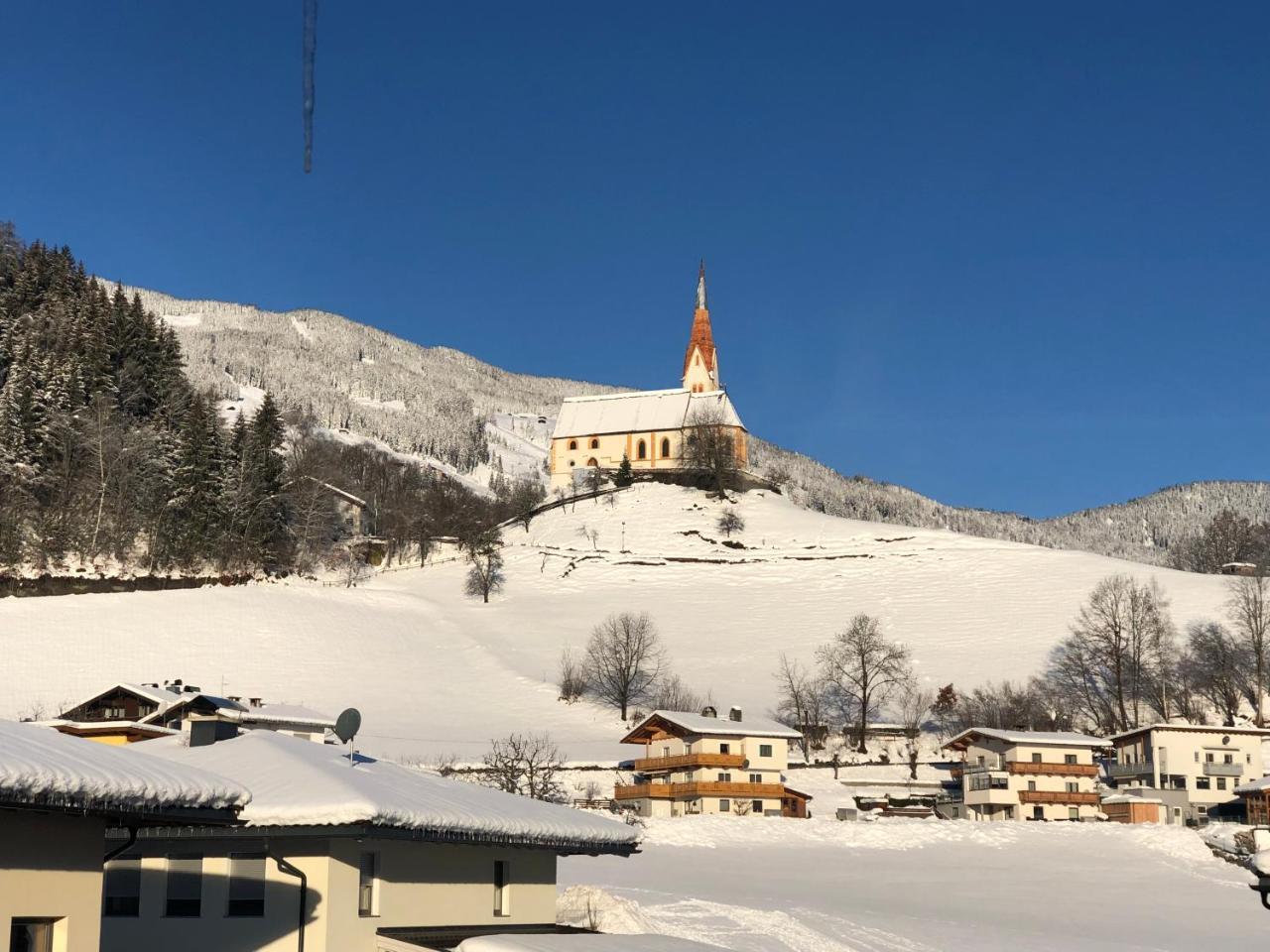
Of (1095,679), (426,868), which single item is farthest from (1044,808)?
(426,868)

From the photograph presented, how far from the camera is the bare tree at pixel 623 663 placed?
88.2m

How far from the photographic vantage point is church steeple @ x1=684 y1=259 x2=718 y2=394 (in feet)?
630

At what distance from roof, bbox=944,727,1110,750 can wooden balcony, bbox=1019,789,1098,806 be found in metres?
2.32

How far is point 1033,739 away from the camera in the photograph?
239 feet

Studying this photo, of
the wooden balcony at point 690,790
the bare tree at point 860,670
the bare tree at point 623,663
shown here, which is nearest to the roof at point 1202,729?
the bare tree at point 860,670

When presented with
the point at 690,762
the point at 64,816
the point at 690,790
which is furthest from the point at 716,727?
the point at 64,816

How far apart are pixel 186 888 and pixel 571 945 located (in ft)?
17.5

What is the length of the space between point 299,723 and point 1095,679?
55531mm

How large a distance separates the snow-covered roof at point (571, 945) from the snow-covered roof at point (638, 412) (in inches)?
5998

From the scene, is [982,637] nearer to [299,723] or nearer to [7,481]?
[299,723]

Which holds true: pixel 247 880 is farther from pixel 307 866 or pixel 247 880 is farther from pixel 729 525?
pixel 729 525

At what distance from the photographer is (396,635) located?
96750 mm

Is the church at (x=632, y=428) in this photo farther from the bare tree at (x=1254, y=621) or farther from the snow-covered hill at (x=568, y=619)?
the bare tree at (x=1254, y=621)

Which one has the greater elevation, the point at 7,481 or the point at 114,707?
the point at 7,481
